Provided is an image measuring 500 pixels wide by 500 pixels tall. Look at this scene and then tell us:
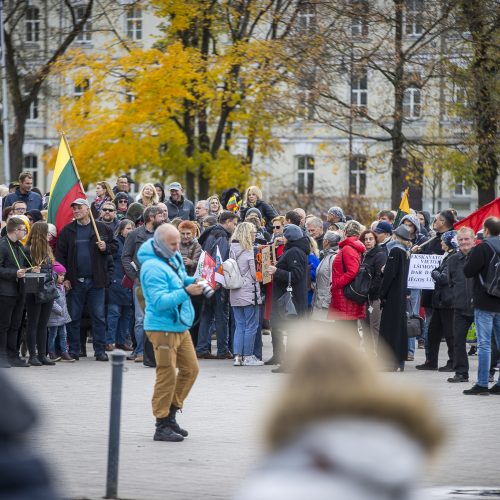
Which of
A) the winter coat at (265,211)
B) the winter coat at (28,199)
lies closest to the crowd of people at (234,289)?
the winter coat at (28,199)

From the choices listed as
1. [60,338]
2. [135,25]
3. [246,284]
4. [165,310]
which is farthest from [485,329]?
[135,25]

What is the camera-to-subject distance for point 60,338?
1681cm

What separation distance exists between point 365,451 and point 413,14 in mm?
28237

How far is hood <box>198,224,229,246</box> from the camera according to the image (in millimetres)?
17375

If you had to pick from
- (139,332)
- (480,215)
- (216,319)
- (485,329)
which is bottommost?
(139,332)

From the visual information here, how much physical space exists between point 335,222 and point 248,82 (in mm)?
11909

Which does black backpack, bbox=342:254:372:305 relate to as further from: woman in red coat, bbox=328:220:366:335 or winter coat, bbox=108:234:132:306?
winter coat, bbox=108:234:132:306

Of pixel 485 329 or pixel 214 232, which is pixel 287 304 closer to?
pixel 214 232

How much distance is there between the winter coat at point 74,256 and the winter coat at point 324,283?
9.28 ft

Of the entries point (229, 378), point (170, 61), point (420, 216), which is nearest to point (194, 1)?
point (170, 61)

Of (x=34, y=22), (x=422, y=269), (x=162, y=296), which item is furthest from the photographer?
(x=34, y=22)

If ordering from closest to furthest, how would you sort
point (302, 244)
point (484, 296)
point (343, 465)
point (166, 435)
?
point (343, 465) < point (166, 435) < point (484, 296) < point (302, 244)

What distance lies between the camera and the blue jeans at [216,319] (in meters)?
17.4

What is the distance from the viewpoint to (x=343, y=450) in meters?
Answer: 2.91
